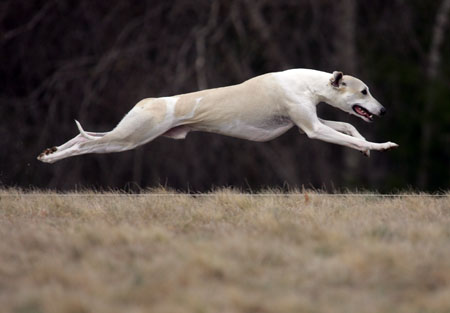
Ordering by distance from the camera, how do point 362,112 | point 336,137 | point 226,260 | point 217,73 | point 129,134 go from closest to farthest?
point 226,260 < point 336,137 < point 129,134 < point 362,112 < point 217,73

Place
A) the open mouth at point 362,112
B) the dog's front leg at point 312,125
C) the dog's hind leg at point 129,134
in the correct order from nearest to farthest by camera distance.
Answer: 1. the dog's front leg at point 312,125
2. the dog's hind leg at point 129,134
3. the open mouth at point 362,112

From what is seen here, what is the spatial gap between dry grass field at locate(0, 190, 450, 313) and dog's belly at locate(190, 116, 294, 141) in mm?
1269

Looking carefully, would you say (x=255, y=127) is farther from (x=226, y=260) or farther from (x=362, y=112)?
(x=226, y=260)

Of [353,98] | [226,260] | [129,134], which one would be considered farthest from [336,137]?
[226,260]

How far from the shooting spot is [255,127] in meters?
8.99

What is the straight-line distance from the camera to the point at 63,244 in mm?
6238

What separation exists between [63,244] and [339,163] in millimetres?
13689

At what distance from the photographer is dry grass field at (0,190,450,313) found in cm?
511

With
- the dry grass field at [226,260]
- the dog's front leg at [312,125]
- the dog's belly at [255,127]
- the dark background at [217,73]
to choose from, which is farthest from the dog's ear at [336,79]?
the dark background at [217,73]

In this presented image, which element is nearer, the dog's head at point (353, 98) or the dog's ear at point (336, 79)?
the dog's ear at point (336, 79)

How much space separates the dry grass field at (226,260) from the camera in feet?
16.8

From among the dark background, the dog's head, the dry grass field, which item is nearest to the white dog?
the dog's head

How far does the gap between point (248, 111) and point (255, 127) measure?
0.68 feet

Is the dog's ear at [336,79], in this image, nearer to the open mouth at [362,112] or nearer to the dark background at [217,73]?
the open mouth at [362,112]
